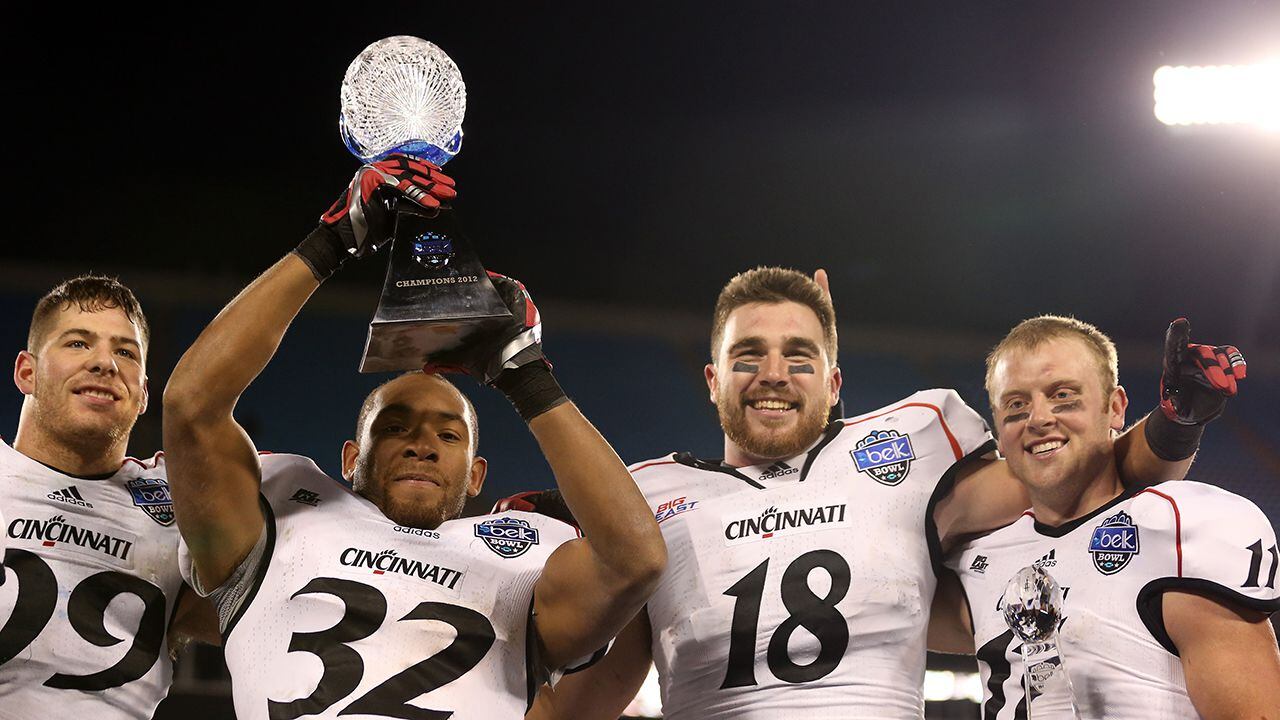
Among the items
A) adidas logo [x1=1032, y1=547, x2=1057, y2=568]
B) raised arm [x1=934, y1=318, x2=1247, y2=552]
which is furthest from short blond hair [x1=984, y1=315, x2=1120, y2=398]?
adidas logo [x1=1032, y1=547, x2=1057, y2=568]

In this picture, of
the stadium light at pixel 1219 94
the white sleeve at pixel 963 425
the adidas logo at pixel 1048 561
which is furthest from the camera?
the stadium light at pixel 1219 94

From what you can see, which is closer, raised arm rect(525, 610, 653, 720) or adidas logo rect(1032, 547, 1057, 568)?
adidas logo rect(1032, 547, 1057, 568)

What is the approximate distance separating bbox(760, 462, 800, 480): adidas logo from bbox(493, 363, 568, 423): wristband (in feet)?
2.33

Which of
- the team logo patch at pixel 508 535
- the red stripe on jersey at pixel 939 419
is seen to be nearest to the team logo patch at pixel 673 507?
the team logo patch at pixel 508 535

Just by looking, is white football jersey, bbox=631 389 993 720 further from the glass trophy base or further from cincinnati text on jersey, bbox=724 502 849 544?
the glass trophy base

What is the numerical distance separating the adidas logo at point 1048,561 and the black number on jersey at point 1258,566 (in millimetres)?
411

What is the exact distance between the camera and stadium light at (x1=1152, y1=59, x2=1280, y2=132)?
683 centimetres

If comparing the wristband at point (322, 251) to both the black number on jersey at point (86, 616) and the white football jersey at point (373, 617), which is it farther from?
the black number on jersey at point (86, 616)

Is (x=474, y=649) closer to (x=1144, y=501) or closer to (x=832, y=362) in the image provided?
(x=832, y=362)

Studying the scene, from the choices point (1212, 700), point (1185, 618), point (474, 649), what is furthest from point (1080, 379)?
point (474, 649)

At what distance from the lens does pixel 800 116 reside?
7914mm

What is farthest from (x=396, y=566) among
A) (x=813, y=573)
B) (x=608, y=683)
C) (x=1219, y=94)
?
(x=1219, y=94)

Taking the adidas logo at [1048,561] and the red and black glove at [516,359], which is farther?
the adidas logo at [1048,561]

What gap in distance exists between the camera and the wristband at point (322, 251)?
2408 millimetres
